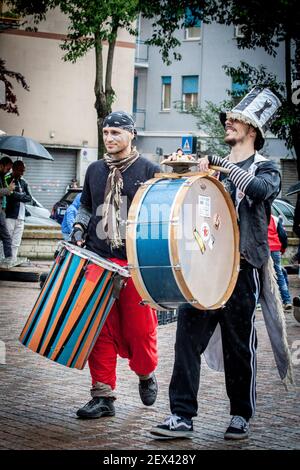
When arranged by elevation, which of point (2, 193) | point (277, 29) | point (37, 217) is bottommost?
point (37, 217)

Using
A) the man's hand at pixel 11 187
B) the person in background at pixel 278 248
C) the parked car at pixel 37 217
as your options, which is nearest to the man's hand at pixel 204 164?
the person in background at pixel 278 248

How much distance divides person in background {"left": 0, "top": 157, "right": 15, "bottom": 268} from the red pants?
11403mm

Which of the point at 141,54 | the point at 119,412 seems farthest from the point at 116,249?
the point at 141,54

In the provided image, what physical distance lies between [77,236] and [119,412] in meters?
1.19

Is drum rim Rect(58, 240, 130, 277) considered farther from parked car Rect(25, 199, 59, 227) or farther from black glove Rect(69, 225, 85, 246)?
parked car Rect(25, 199, 59, 227)

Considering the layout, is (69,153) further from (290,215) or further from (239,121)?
(239,121)

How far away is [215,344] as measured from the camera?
7117 mm

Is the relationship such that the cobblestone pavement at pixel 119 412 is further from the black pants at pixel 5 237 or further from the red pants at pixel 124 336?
the black pants at pixel 5 237

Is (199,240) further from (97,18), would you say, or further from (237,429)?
(97,18)

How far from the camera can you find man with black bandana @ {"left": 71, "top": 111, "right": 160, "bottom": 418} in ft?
24.3

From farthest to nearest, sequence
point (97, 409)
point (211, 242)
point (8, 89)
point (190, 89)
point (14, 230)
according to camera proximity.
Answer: point (190, 89) → point (8, 89) → point (14, 230) → point (97, 409) → point (211, 242)

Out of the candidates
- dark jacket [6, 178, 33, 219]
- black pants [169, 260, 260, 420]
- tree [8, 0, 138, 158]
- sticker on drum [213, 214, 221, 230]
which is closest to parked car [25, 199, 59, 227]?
tree [8, 0, 138, 158]

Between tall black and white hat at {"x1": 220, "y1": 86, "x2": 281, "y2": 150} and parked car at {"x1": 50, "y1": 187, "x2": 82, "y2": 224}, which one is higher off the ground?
tall black and white hat at {"x1": 220, "y1": 86, "x2": 281, "y2": 150}

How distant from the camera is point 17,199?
18984 millimetres
